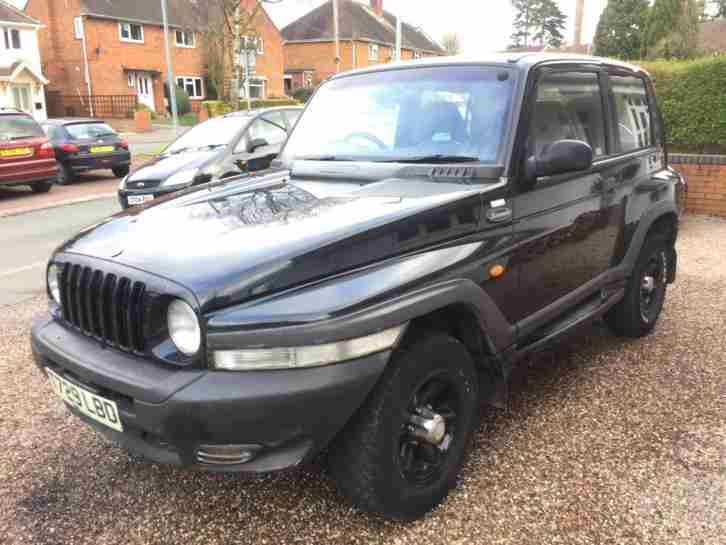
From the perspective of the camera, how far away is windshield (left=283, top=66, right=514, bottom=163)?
320 centimetres

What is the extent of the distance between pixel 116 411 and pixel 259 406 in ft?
1.94

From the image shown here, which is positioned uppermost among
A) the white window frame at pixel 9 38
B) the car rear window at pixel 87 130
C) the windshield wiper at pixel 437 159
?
the white window frame at pixel 9 38

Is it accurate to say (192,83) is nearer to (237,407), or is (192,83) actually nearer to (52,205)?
(52,205)

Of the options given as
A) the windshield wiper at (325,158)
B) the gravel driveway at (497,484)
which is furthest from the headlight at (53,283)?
the windshield wiper at (325,158)

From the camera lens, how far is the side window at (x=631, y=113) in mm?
Answer: 4102

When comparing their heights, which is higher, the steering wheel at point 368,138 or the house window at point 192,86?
the house window at point 192,86

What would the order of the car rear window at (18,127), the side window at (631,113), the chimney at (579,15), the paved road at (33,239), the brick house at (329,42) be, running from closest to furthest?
the side window at (631,113), the paved road at (33,239), the car rear window at (18,127), the chimney at (579,15), the brick house at (329,42)

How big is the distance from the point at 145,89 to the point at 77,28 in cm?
512

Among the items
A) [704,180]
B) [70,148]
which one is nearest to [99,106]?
[70,148]

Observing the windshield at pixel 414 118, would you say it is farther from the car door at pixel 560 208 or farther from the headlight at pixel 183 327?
the headlight at pixel 183 327

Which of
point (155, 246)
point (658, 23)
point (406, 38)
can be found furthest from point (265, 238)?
point (406, 38)

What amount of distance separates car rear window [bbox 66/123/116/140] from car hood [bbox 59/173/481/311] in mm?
13853

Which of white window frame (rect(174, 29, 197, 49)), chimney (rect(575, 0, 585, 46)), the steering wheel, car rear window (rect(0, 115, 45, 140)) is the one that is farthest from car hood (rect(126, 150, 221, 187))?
chimney (rect(575, 0, 585, 46))

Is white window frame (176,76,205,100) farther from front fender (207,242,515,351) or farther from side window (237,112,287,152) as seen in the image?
front fender (207,242,515,351)
